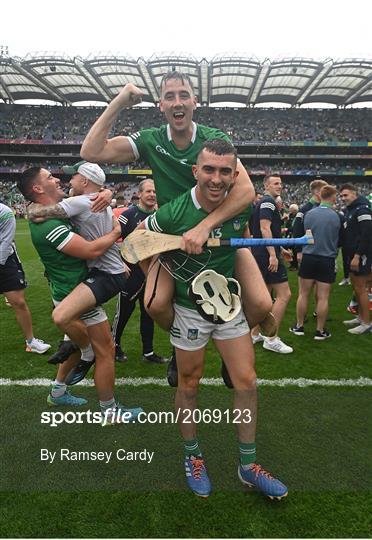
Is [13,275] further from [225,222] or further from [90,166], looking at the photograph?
[225,222]

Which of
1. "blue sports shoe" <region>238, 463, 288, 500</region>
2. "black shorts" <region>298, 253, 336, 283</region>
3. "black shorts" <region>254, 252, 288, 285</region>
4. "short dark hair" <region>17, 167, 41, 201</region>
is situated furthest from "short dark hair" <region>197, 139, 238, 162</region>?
"black shorts" <region>298, 253, 336, 283</region>

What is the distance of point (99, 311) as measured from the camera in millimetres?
3318

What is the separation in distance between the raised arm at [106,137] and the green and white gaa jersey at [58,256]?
2.62 feet

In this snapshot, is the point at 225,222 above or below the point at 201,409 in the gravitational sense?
above

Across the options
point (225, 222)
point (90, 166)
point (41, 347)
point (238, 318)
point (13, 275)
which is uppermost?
point (90, 166)

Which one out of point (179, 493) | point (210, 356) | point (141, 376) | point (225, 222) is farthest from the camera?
point (210, 356)

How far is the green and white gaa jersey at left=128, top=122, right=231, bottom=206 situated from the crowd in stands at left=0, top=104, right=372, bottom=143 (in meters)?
46.9

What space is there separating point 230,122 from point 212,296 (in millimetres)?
50060

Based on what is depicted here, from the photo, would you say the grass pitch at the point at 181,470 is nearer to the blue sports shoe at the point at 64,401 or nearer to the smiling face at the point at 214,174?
the blue sports shoe at the point at 64,401

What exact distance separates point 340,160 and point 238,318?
49.8m

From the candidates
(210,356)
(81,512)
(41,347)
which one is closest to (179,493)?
(81,512)

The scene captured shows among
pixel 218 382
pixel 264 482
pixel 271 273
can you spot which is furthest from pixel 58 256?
pixel 271 273

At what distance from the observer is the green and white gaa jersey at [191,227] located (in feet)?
7.67

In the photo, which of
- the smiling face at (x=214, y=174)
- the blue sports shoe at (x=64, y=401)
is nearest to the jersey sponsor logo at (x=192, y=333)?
the smiling face at (x=214, y=174)
